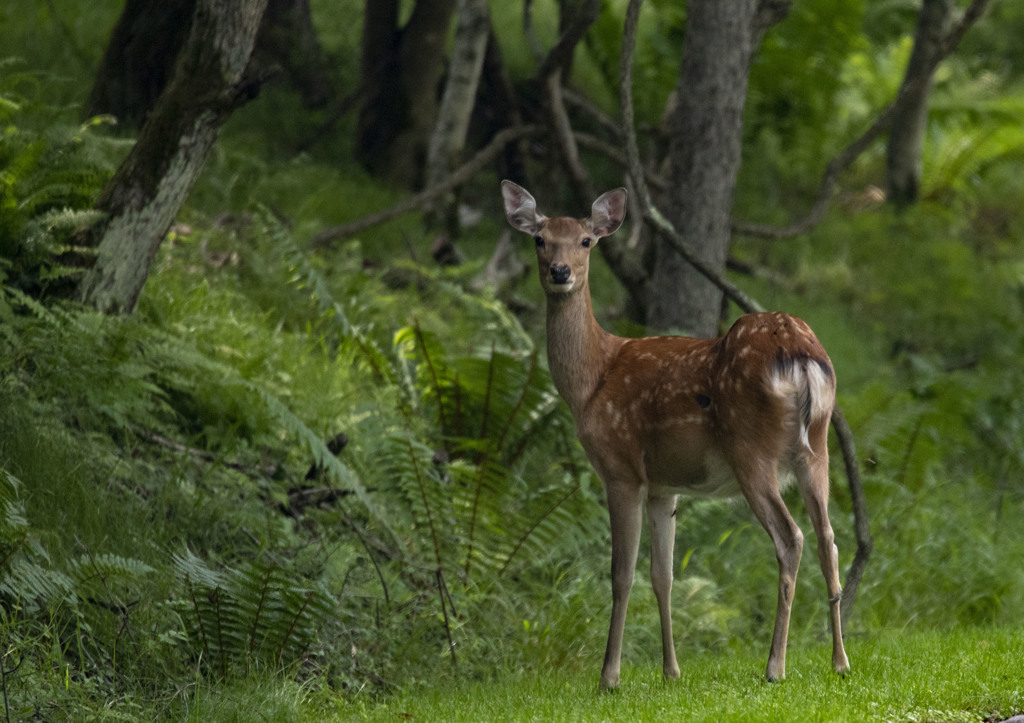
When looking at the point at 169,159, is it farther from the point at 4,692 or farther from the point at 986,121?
the point at 986,121

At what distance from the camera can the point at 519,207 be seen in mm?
5309

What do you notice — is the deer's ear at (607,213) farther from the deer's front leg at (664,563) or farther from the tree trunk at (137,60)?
the tree trunk at (137,60)

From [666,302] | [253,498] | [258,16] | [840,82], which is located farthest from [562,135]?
[840,82]

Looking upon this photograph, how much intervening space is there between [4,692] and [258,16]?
12.4 ft

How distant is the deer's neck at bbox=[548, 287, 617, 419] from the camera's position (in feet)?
16.7

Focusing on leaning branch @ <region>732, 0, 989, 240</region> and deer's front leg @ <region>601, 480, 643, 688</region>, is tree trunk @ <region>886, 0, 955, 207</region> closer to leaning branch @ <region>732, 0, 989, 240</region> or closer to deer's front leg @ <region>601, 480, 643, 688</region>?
leaning branch @ <region>732, 0, 989, 240</region>

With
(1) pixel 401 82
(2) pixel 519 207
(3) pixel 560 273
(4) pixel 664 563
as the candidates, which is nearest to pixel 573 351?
(3) pixel 560 273

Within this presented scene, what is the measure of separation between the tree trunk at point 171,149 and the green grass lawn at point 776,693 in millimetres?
2929

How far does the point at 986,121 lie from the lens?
15969 millimetres

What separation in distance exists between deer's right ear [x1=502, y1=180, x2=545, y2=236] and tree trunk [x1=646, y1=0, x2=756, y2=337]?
2.77 m

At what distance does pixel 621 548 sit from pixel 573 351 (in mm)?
924

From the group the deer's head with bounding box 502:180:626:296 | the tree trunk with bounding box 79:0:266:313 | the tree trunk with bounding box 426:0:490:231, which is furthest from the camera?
the tree trunk with bounding box 426:0:490:231

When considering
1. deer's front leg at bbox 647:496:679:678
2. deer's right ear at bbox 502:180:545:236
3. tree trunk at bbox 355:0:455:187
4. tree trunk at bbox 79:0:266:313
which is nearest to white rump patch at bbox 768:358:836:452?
deer's front leg at bbox 647:496:679:678

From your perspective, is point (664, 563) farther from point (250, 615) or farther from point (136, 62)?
point (136, 62)
